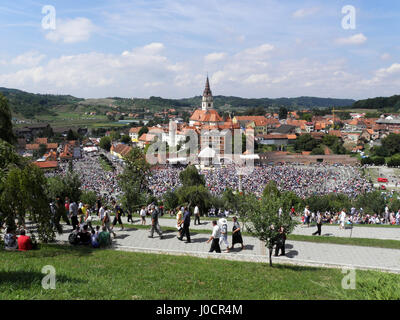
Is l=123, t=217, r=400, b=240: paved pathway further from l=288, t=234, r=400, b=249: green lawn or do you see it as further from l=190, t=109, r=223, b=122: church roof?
l=190, t=109, r=223, b=122: church roof

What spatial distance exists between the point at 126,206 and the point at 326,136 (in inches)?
2802

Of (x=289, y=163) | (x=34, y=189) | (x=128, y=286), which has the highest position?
(x=34, y=189)

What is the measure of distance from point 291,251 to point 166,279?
4.93 m

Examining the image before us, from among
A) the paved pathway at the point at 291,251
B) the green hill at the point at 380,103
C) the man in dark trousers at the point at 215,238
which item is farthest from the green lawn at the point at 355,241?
the green hill at the point at 380,103

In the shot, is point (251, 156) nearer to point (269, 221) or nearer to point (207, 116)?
point (207, 116)

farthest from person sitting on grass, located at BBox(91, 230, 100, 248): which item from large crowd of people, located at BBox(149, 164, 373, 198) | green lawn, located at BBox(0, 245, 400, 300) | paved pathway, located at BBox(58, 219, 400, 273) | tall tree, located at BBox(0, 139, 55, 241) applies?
large crowd of people, located at BBox(149, 164, 373, 198)

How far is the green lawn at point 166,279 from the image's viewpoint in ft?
18.5

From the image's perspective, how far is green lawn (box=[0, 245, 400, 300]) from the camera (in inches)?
223

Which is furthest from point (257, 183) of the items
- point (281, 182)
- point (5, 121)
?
point (5, 121)

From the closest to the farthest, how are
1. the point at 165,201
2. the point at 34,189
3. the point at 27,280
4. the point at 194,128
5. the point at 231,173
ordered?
the point at 27,280 < the point at 34,189 < the point at 165,201 < the point at 231,173 < the point at 194,128

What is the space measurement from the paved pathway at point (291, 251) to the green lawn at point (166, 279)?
1.54 ft

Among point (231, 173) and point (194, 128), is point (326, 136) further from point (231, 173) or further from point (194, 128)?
point (231, 173)

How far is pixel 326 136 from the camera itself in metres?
78.7
